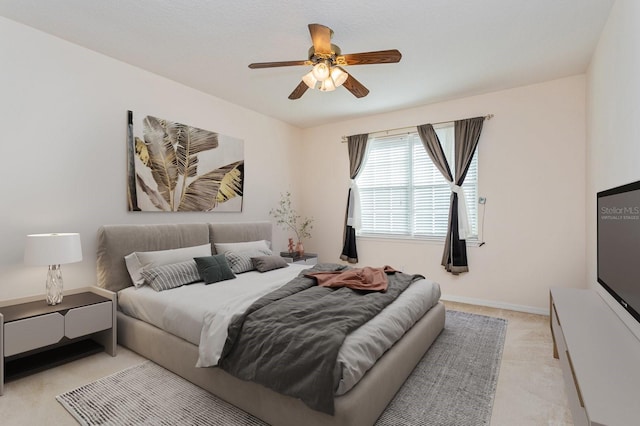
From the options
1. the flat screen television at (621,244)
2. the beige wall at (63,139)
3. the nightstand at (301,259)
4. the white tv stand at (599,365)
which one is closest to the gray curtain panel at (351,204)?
the nightstand at (301,259)

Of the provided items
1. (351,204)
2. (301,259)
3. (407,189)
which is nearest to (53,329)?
(301,259)

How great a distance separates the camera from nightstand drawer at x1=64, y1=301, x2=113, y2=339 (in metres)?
2.53

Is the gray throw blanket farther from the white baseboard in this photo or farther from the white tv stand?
the white baseboard

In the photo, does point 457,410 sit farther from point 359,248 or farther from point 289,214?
point 289,214

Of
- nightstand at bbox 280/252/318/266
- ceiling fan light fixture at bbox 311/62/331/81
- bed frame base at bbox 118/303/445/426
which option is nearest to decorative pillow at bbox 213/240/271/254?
nightstand at bbox 280/252/318/266

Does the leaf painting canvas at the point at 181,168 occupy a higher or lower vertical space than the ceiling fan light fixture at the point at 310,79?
lower

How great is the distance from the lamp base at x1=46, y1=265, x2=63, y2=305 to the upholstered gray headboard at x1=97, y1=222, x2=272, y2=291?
1.38 ft

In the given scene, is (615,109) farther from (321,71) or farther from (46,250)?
(46,250)

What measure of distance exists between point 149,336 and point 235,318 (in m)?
1.08

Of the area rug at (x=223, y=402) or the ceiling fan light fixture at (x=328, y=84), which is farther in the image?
the ceiling fan light fixture at (x=328, y=84)

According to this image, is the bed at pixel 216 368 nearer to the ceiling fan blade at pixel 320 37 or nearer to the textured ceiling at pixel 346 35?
the textured ceiling at pixel 346 35

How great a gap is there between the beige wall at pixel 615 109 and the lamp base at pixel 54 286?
4.13m

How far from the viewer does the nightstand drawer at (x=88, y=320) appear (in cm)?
253

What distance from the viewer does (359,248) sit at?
5.38 m
